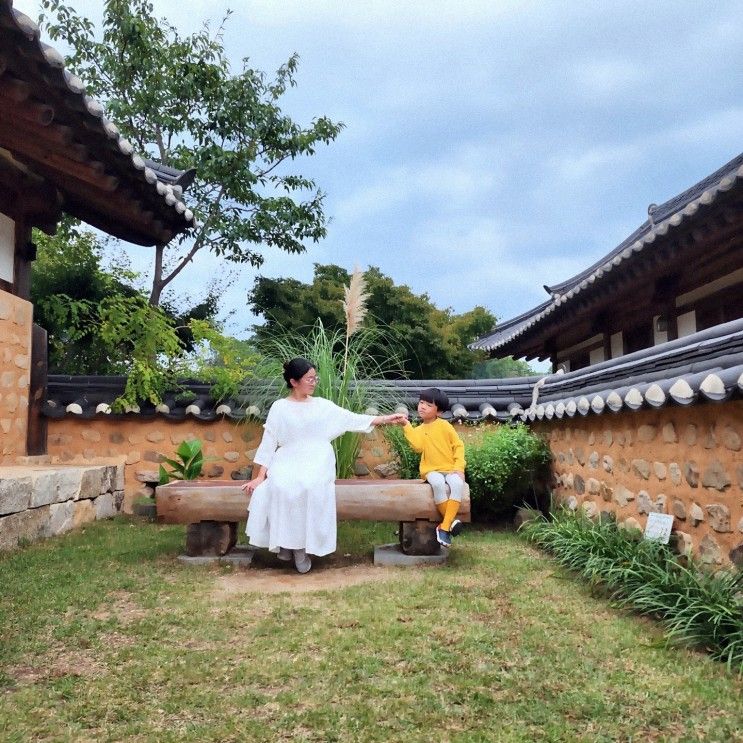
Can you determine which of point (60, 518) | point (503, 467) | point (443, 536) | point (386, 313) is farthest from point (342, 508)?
point (386, 313)

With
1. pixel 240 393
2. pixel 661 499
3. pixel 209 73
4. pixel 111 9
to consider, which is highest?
pixel 111 9

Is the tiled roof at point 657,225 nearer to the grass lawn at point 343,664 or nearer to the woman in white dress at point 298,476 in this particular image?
the woman in white dress at point 298,476

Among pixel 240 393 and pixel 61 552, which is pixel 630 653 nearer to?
pixel 61 552

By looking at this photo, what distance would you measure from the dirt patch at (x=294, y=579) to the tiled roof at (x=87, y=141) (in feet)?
10.1

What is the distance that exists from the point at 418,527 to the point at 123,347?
5.27 metres

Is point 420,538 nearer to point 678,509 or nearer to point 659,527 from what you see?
point 659,527

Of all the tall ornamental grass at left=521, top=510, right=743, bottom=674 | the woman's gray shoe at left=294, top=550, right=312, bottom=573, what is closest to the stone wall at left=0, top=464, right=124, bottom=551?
the woman's gray shoe at left=294, top=550, right=312, bottom=573

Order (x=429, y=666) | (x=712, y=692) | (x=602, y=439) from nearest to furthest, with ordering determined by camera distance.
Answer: (x=712, y=692) → (x=429, y=666) → (x=602, y=439)

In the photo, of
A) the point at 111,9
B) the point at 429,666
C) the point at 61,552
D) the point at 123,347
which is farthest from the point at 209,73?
the point at 429,666

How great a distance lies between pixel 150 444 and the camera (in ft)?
22.3

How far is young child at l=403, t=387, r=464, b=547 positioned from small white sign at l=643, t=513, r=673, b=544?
120cm

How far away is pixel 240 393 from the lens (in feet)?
22.0

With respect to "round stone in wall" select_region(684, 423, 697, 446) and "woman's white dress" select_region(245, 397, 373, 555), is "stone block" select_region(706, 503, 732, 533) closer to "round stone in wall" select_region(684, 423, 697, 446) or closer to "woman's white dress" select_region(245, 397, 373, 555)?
"round stone in wall" select_region(684, 423, 697, 446)

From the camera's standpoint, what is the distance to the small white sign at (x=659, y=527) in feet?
12.2
